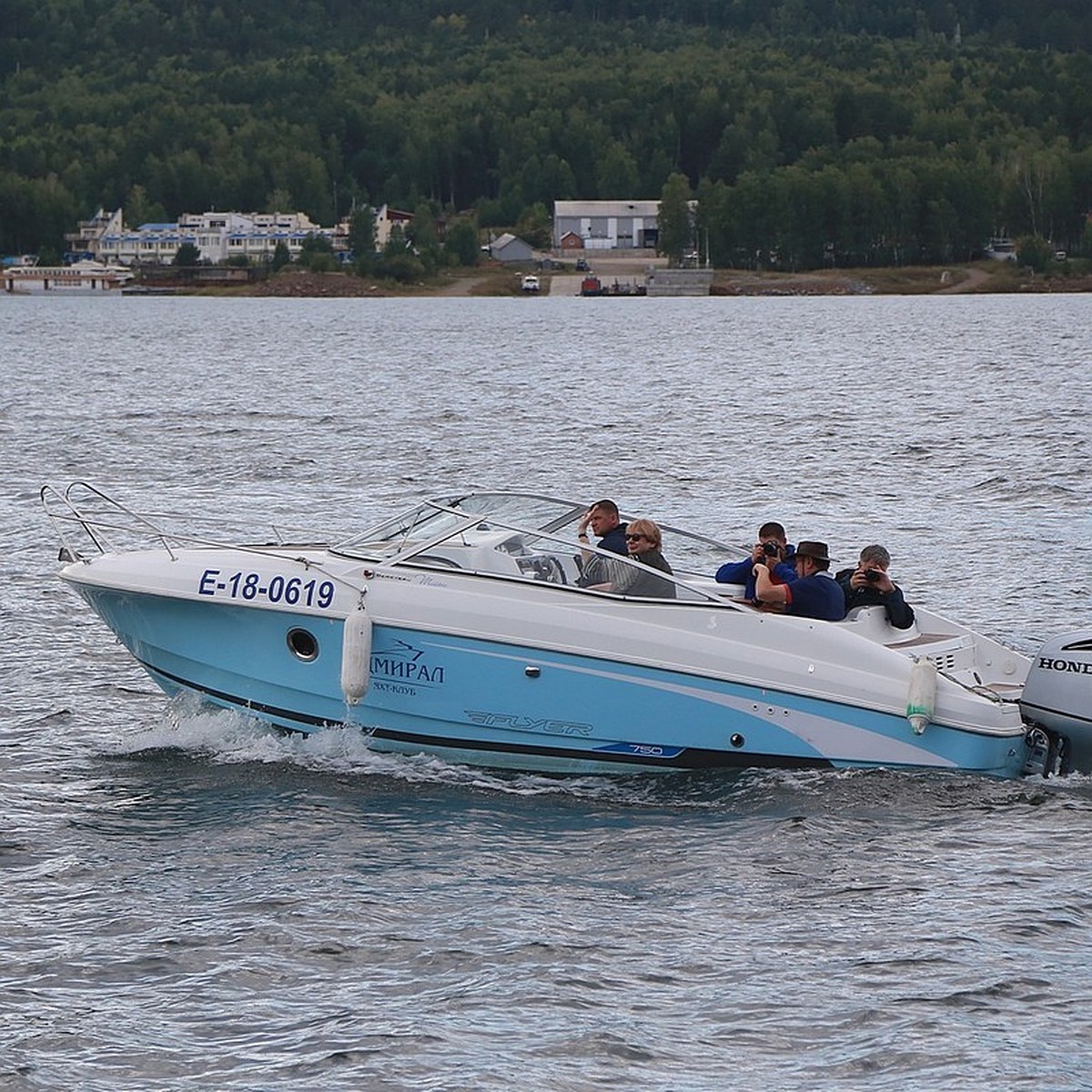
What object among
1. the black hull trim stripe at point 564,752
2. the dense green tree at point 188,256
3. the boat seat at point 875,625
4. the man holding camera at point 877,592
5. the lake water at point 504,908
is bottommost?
the lake water at point 504,908

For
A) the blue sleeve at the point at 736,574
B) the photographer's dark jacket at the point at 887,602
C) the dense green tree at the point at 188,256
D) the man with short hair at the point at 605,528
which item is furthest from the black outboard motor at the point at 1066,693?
the dense green tree at the point at 188,256

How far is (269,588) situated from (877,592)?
13.9ft

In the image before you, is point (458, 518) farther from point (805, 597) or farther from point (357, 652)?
point (805, 597)

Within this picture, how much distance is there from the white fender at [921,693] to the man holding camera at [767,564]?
1.23m

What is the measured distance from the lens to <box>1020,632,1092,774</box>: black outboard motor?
13.4m

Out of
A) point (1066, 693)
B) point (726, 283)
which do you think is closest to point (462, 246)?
point (726, 283)

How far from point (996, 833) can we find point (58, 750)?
6.95m

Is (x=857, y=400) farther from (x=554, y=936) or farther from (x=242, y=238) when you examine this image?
(x=242, y=238)

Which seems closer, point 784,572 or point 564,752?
point 564,752

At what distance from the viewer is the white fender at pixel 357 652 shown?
44.6 ft

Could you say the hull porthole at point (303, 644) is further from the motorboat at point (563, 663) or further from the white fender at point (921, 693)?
the white fender at point (921, 693)

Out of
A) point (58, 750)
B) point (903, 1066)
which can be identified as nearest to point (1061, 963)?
point (903, 1066)

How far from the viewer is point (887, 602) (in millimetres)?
13969

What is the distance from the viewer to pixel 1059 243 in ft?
578
